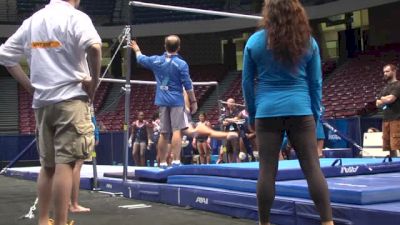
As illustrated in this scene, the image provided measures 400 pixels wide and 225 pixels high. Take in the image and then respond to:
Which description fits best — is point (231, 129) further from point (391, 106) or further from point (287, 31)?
point (287, 31)

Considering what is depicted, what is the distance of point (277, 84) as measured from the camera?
3434 millimetres

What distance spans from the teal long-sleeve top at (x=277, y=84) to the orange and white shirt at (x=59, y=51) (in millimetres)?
998

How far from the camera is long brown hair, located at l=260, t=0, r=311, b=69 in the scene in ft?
11.1

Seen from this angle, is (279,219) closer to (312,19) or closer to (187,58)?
(312,19)

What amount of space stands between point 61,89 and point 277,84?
52.6 inches

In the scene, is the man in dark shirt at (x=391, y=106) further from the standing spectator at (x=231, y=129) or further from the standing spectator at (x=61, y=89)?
the standing spectator at (x=61, y=89)

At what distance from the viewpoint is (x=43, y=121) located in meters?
3.34

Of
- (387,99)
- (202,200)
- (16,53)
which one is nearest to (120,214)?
(202,200)

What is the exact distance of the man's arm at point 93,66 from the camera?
10.7ft

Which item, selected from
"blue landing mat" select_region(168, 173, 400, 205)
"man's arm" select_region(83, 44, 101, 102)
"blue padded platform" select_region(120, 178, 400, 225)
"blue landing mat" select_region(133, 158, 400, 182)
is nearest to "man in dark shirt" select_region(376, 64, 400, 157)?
"blue landing mat" select_region(133, 158, 400, 182)

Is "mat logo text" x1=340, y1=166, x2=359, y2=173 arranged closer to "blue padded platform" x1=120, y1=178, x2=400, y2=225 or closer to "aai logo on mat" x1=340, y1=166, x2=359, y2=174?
"aai logo on mat" x1=340, y1=166, x2=359, y2=174

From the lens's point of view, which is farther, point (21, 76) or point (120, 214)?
point (120, 214)

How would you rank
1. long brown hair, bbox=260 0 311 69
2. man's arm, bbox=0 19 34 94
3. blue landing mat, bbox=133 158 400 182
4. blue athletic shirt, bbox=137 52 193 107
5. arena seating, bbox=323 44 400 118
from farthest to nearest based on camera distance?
1. arena seating, bbox=323 44 400 118
2. blue athletic shirt, bbox=137 52 193 107
3. blue landing mat, bbox=133 158 400 182
4. man's arm, bbox=0 19 34 94
5. long brown hair, bbox=260 0 311 69

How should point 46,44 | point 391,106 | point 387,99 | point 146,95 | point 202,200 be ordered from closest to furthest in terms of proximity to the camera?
1. point 46,44
2. point 202,200
3. point 387,99
4. point 391,106
5. point 146,95
